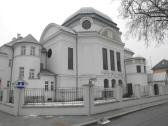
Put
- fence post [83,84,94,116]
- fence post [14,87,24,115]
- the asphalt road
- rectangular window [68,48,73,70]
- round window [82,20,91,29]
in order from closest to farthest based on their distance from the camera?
the asphalt road → fence post [83,84,94,116] → fence post [14,87,24,115] → rectangular window [68,48,73,70] → round window [82,20,91,29]

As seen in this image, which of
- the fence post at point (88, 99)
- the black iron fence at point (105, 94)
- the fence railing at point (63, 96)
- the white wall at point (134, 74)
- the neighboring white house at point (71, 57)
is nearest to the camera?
the fence post at point (88, 99)

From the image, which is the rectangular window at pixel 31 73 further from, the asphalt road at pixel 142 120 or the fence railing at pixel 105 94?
the asphalt road at pixel 142 120

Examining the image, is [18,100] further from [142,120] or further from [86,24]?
[86,24]

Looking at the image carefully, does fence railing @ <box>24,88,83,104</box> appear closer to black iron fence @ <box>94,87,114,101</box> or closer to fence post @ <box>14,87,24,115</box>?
fence post @ <box>14,87,24,115</box>

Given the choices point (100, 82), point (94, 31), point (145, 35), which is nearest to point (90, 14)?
point (94, 31)

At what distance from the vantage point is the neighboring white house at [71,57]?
2448 cm

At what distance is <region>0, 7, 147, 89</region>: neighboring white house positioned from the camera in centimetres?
2448

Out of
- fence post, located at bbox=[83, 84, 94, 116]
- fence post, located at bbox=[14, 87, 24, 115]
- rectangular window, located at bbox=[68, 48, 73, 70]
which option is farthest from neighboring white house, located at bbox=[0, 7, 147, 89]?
fence post, located at bbox=[83, 84, 94, 116]

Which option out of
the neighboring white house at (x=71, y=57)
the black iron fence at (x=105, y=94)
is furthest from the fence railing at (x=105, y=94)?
the neighboring white house at (x=71, y=57)

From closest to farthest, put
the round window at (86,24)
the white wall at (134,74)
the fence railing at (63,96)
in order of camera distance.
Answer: the fence railing at (63,96), the round window at (86,24), the white wall at (134,74)

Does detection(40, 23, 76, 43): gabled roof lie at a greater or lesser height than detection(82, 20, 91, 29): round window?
lesser

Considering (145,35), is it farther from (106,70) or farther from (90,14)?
(90,14)

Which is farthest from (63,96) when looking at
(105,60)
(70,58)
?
(105,60)

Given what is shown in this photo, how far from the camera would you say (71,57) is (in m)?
27.7
